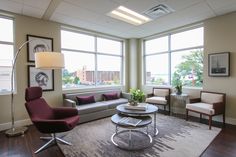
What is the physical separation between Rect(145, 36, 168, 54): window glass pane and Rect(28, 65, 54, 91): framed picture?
372cm

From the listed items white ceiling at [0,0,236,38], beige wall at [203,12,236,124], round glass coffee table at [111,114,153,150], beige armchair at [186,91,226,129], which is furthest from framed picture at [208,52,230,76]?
round glass coffee table at [111,114,153,150]

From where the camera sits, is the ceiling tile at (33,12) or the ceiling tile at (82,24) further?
the ceiling tile at (82,24)

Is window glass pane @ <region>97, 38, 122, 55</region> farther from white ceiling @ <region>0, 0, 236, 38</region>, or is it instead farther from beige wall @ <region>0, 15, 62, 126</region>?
beige wall @ <region>0, 15, 62, 126</region>

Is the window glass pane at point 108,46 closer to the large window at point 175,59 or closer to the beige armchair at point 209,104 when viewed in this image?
the large window at point 175,59

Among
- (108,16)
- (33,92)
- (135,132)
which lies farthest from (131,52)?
(33,92)

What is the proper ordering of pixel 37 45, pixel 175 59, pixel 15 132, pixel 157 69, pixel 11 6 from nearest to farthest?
pixel 15 132 < pixel 11 6 < pixel 37 45 < pixel 175 59 < pixel 157 69

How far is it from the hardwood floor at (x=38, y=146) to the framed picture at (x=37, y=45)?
1.93 m

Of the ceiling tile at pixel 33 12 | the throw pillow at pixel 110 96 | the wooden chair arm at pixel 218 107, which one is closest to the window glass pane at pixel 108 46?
the throw pillow at pixel 110 96

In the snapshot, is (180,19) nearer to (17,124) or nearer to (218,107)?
(218,107)

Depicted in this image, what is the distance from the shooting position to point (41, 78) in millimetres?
3953

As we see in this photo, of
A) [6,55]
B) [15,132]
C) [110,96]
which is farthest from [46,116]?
[110,96]

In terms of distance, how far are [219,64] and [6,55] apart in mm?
5395

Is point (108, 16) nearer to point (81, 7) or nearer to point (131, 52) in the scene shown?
point (81, 7)

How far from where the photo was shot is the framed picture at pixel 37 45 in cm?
377
